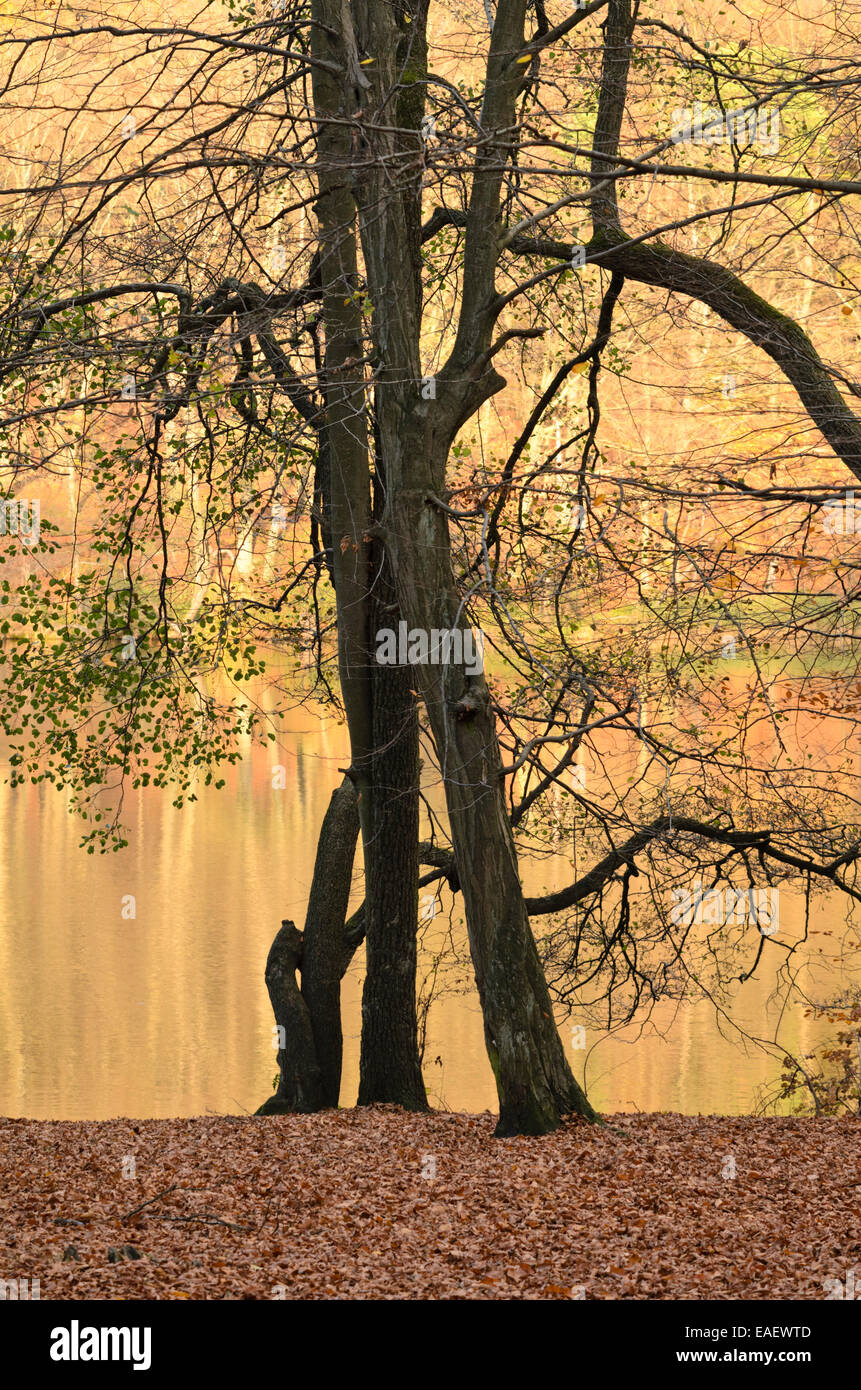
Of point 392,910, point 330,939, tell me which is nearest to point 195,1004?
point 330,939

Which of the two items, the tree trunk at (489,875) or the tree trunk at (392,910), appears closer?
the tree trunk at (489,875)

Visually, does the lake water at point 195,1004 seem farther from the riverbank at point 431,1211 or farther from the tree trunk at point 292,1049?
the riverbank at point 431,1211

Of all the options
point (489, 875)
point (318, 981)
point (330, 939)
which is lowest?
point (318, 981)

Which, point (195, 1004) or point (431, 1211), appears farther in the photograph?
point (195, 1004)

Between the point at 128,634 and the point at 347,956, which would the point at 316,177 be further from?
the point at 347,956

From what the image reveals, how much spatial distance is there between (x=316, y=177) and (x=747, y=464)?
3.80 metres

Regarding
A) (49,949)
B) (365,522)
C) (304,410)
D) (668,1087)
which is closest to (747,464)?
Result: (365,522)

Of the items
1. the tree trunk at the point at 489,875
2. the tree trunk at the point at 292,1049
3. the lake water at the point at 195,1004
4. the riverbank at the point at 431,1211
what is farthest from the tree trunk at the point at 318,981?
the tree trunk at the point at 489,875

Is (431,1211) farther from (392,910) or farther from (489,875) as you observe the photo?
(392,910)

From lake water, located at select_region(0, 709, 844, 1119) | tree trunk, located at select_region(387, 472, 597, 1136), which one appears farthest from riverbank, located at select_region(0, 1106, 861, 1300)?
lake water, located at select_region(0, 709, 844, 1119)

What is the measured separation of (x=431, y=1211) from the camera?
5789 millimetres

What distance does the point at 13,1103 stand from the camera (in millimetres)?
13047

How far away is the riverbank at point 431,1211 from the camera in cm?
475
